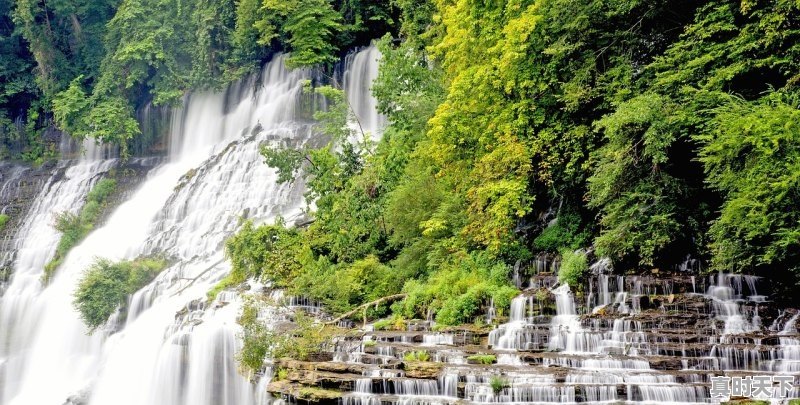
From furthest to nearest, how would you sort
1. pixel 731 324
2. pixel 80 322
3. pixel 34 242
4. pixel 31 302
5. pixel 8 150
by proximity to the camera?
pixel 8 150 → pixel 34 242 → pixel 31 302 → pixel 80 322 → pixel 731 324

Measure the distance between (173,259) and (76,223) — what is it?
396 inches

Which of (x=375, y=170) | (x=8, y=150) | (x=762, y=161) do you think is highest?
(x=8, y=150)

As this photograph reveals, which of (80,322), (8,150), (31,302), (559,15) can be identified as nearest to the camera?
(559,15)

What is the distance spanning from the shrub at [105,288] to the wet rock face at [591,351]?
14416mm

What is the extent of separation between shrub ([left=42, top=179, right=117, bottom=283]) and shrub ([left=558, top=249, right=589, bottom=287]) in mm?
27534

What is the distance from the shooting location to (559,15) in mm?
22578

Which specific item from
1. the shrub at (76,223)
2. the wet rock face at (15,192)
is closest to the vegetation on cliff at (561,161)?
the shrub at (76,223)

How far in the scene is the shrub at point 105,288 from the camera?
31828 millimetres

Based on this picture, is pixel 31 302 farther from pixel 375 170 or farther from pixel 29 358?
pixel 375 170

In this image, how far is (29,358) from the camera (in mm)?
35969

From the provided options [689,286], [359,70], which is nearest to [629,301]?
[689,286]

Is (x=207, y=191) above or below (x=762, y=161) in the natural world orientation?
above

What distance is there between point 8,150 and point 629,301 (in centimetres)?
4630

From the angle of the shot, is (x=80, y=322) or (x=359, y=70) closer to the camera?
(x=80, y=322)
